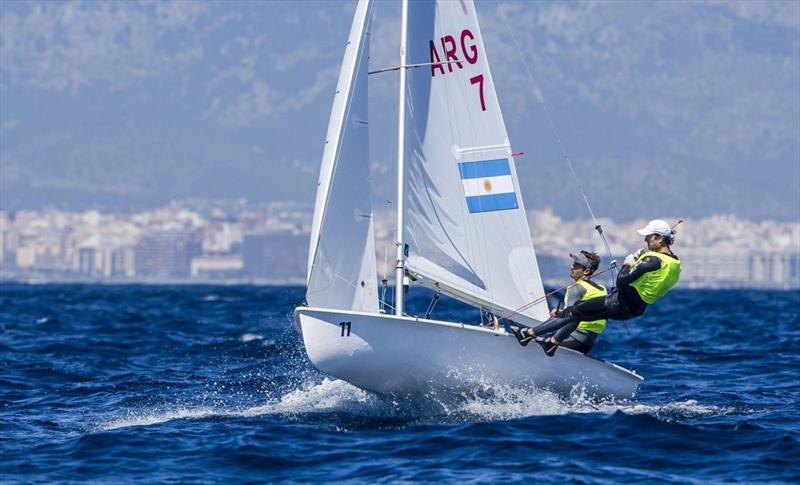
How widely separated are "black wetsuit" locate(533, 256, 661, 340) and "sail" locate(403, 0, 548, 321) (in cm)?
117

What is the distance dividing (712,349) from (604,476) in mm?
15035

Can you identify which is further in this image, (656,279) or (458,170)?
(458,170)

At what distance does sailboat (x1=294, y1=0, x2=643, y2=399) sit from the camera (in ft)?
52.5

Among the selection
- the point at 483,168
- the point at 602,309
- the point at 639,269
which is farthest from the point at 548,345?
the point at 483,168

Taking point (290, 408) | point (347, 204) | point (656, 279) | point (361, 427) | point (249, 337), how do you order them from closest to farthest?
1. point (361, 427)
2. point (656, 279)
3. point (347, 204)
4. point (290, 408)
5. point (249, 337)

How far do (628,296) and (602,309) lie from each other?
0.32 metres

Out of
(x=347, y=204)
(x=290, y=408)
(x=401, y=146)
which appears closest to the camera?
(x=347, y=204)

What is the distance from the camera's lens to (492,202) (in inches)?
679

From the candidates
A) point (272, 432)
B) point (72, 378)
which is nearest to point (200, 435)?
point (272, 432)

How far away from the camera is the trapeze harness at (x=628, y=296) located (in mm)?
16281

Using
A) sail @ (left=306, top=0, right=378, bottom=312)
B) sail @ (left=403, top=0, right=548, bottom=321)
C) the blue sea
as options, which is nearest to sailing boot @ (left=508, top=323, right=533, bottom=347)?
the blue sea

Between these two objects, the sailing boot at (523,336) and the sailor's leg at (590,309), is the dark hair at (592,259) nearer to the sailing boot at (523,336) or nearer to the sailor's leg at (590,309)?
the sailor's leg at (590,309)

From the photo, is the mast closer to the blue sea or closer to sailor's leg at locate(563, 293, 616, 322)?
the blue sea

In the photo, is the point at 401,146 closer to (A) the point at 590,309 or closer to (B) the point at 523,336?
(B) the point at 523,336
